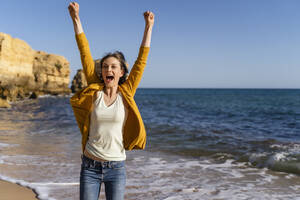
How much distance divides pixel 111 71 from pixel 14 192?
324 centimetres

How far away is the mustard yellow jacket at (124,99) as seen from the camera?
2393mm

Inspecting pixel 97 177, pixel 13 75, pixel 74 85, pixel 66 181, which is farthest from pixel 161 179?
pixel 74 85

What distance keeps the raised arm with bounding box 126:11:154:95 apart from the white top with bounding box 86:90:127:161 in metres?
0.27

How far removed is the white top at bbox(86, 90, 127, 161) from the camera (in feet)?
7.77

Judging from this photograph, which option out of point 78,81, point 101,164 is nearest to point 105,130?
point 101,164

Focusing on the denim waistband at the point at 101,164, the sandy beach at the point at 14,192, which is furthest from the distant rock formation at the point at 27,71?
the denim waistband at the point at 101,164

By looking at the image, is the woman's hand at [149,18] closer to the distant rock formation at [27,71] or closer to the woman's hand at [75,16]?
the woman's hand at [75,16]

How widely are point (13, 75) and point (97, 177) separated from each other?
4471 cm

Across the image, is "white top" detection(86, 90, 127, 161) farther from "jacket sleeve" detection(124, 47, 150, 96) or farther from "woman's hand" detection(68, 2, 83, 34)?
"woman's hand" detection(68, 2, 83, 34)

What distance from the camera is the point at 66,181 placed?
5.17 meters

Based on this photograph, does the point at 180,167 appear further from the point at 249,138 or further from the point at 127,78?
the point at 249,138

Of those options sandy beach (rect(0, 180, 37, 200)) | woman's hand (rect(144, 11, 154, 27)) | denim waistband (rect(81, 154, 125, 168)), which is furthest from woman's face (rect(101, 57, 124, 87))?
sandy beach (rect(0, 180, 37, 200))

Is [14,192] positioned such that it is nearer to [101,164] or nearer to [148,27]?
[101,164]

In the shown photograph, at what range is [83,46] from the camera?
2559mm
